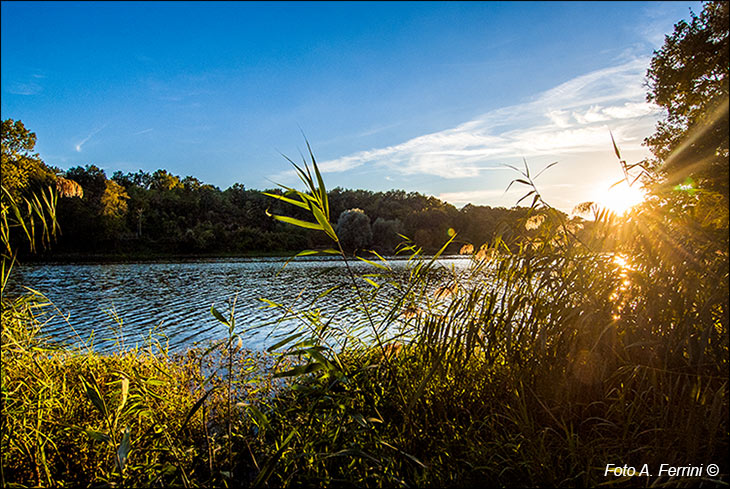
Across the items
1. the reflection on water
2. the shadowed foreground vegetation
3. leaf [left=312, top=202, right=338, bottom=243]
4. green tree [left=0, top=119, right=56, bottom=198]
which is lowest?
the reflection on water

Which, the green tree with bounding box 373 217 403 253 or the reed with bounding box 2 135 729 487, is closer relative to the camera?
the reed with bounding box 2 135 729 487

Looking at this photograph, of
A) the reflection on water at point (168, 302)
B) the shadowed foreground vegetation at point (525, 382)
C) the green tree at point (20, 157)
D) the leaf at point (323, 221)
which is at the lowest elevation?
the reflection on water at point (168, 302)

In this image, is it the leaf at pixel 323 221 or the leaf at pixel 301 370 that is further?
the leaf at pixel 323 221

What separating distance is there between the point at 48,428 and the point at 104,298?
654 inches

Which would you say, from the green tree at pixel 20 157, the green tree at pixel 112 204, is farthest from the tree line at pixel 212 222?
the green tree at pixel 20 157

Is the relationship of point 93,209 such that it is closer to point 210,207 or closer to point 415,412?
point 210,207

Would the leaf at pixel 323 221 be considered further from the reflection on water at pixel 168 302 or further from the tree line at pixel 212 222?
the tree line at pixel 212 222

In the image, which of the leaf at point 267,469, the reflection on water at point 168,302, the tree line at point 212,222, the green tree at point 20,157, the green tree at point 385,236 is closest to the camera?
the leaf at point 267,469

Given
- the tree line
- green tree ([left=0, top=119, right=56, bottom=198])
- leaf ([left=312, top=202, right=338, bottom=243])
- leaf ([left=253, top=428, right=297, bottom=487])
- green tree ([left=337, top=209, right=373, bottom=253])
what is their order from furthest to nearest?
green tree ([left=337, top=209, right=373, bottom=253]), the tree line, green tree ([left=0, top=119, right=56, bottom=198]), leaf ([left=312, top=202, right=338, bottom=243]), leaf ([left=253, top=428, right=297, bottom=487])

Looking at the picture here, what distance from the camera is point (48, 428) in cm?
324

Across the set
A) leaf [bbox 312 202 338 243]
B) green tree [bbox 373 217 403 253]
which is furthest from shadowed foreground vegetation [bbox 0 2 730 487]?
green tree [bbox 373 217 403 253]

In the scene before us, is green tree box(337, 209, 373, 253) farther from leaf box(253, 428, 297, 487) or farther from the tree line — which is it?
leaf box(253, 428, 297, 487)

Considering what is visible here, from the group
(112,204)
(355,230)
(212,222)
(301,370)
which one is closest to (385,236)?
(355,230)

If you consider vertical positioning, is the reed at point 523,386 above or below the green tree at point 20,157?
below
